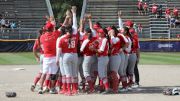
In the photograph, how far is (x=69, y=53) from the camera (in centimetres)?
1404

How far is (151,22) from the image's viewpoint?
5056 cm

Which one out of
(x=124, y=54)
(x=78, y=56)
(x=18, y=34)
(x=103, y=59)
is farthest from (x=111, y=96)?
(x=18, y=34)

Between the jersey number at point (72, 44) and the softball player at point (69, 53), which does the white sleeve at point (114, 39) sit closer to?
the softball player at point (69, 53)

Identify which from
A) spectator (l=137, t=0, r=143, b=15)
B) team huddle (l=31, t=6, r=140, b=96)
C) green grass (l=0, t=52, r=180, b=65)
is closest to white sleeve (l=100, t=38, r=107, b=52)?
team huddle (l=31, t=6, r=140, b=96)

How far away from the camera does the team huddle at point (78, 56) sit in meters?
14.1

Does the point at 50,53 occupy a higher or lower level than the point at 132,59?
higher

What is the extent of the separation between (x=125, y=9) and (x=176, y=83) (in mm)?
36954

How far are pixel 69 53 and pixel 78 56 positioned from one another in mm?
828

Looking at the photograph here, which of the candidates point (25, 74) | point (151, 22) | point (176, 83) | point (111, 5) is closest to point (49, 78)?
point (176, 83)

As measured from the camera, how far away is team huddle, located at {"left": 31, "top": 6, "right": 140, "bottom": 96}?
46.2 feet

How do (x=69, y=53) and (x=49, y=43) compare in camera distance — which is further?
(x=49, y=43)

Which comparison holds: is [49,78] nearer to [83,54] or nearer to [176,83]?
[83,54]

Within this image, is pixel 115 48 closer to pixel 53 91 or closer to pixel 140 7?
pixel 53 91

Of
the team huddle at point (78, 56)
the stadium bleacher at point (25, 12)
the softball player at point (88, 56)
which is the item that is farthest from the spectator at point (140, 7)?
the softball player at point (88, 56)
